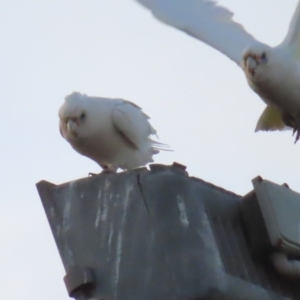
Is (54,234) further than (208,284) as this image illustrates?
Yes

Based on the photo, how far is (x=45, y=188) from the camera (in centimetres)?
549

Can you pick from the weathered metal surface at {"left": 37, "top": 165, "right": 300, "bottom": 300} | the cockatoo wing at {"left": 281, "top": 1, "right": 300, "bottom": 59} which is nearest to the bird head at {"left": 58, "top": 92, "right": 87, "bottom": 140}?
the cockatoo wing at {"left": 281, "top": 1, "right": 300, "bottom": 59}

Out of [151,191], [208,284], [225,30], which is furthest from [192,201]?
[225,30]

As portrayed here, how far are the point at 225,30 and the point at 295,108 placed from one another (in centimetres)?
154

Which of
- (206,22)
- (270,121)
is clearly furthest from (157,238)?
(206,22)

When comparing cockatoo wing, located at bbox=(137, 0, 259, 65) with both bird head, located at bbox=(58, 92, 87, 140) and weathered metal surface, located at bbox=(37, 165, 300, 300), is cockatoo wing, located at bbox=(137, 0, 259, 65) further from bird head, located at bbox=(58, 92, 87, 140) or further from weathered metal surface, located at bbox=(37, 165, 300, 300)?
weathered metal surface, located at bbox=(37, 165, 300, 300)

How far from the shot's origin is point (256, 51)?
885 cm

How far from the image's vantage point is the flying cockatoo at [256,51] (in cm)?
878

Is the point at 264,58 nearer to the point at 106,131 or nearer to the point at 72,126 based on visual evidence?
the point at 106,131

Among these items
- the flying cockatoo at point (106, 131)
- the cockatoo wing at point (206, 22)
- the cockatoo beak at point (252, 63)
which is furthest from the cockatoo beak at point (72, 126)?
the cockatoo wing at point (206, 22)

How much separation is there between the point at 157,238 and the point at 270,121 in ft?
16.2

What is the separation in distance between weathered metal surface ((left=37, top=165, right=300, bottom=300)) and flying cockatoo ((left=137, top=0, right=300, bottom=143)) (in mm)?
3424

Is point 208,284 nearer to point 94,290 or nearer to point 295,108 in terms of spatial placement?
point 94,290

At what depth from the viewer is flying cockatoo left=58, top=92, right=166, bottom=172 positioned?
312 inches
